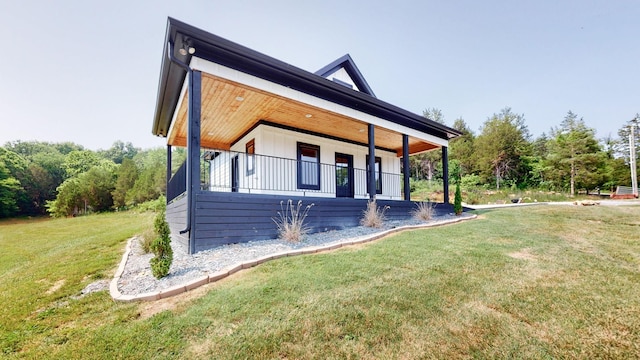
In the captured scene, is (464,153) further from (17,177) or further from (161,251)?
(17,177)

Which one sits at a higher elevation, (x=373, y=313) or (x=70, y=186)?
(x=70, y=186)

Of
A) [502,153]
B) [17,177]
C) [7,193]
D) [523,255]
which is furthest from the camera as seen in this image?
[17,177]

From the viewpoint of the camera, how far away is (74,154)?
3142 centimetres

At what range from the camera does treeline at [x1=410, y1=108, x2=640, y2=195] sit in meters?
21.5

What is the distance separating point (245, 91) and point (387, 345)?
5337 millimetres

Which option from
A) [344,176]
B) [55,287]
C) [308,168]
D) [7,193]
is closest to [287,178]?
[308,168]

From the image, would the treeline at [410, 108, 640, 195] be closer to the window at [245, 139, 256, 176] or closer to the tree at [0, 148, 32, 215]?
the window at [245, 139, 256, 176]

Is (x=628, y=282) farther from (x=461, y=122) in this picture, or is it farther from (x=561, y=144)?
(x=461, y=122)

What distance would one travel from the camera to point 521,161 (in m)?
24.2

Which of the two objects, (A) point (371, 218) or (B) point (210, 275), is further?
(A) point (371, 218)

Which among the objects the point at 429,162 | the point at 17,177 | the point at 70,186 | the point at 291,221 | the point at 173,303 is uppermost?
the point at 429,162

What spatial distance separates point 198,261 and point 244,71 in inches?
141

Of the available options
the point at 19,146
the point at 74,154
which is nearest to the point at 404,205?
the point at 74,154

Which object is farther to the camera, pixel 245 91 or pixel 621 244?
pixel 245 91
